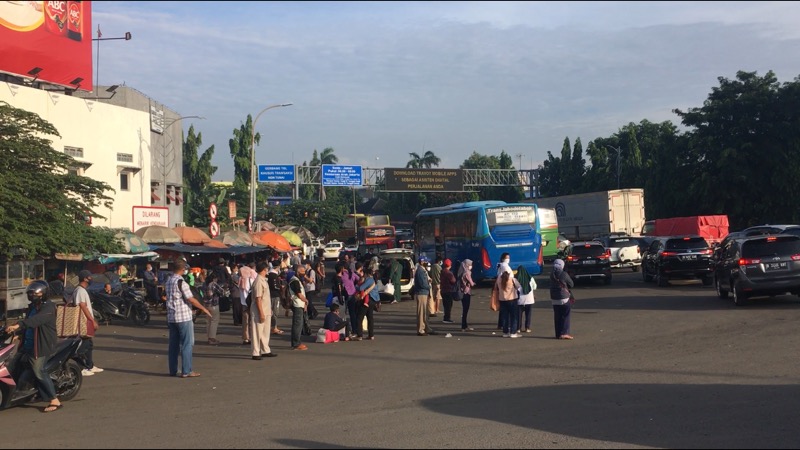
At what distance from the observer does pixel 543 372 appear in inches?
488

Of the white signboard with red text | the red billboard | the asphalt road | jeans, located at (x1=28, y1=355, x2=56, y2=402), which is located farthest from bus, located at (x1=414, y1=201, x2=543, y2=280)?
jeans, located at (x1=28, y1=355, x2=56, y2=402)

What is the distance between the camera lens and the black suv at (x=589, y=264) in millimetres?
30672

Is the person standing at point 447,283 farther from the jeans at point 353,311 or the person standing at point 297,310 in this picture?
the person standing at point 297,310

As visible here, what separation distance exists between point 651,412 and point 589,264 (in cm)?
2201

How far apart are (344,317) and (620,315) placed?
23.4 feet

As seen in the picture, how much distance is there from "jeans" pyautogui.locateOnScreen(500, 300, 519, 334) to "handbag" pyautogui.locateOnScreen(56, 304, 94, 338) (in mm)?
8550

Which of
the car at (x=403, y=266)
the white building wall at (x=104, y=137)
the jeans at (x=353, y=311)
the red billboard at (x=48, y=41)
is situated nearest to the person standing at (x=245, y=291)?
the jeans at (x=353, y=311)

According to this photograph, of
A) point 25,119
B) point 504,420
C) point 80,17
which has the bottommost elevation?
point 504,420

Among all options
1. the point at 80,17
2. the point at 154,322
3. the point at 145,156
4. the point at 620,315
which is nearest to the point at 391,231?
the point at 145,156

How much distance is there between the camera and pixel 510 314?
17469 mm

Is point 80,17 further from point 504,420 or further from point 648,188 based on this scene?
point 648,188

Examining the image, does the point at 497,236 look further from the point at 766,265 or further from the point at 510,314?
the point at 510,314

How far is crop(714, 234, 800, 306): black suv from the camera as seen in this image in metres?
19.6

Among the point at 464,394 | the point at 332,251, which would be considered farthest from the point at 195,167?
the point at 464,394
